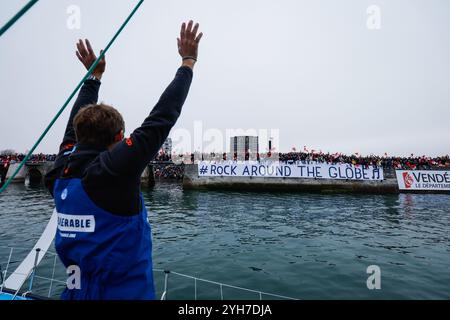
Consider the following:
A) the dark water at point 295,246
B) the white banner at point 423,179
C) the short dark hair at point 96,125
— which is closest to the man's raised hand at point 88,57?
the short dark hair at point 96,125

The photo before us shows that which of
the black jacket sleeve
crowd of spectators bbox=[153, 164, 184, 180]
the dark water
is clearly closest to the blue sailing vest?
the black jacket sleeve

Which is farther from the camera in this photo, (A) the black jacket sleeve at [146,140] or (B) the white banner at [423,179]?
(B) the white banner at [423,179]

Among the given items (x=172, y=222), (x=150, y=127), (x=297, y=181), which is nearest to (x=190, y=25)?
(x=150, y=127)

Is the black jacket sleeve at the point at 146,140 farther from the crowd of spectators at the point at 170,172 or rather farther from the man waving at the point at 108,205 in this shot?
the crowd of spectators at the point at 170,172

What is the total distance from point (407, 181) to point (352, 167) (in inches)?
279

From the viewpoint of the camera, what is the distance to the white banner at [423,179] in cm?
2969

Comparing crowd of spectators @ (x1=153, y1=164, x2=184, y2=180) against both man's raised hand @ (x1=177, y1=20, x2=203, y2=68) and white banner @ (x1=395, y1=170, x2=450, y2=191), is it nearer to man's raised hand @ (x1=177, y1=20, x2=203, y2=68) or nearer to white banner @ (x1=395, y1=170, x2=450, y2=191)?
white banner @ (x1=395, y1=170, x2=450, y2=191)

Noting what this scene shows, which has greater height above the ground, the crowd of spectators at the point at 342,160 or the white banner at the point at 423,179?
the crowd of spectators at the point at 342,160

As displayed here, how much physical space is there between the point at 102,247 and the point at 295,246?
35.9ft

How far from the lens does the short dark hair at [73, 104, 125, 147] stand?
1663mm

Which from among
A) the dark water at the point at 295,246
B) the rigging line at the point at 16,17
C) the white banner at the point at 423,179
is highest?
the rigging line at the point at 16,17

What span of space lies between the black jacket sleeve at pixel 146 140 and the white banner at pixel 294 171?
28.6 metres

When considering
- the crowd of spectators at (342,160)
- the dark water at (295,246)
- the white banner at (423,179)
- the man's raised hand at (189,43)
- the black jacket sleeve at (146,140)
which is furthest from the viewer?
the crowd of spectators at (342,160)

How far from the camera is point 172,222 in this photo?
51.3 feet
